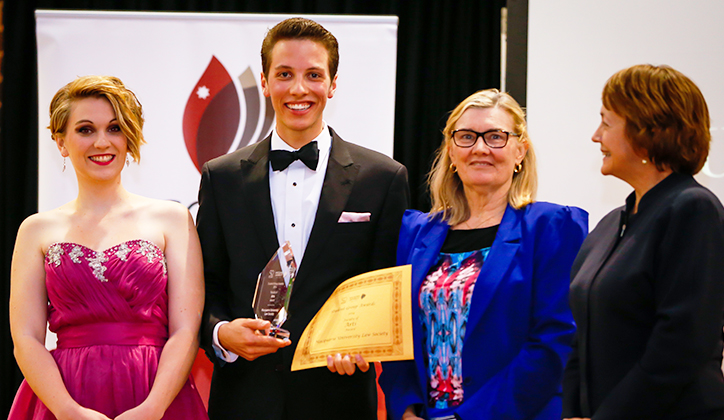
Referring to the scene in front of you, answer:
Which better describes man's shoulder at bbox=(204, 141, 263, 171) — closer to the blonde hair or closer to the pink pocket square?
the pink pocket square

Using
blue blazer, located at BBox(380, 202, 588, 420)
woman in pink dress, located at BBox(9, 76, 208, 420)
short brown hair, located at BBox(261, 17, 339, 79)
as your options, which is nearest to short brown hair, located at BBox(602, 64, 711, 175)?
blue blazer, located at BBox(380, 202, 588, 420)

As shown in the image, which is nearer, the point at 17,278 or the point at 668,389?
the point at 668,389

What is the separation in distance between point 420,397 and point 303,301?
51cm

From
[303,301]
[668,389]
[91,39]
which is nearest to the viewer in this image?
[668,389]

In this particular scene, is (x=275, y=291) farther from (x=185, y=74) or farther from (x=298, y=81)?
(x=185, y=74)

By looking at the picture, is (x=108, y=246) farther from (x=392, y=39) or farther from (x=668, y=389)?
(x=392, y=39)

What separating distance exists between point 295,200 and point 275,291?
17.6 inches

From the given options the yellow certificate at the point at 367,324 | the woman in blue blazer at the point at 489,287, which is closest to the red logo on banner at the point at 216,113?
the woman in blue blazer at the point at 489,287

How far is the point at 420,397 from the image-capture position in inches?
81.0

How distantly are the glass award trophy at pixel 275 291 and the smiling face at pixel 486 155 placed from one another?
653 millimetres

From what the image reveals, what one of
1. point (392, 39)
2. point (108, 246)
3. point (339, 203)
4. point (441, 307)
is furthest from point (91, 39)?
point (441, 307)

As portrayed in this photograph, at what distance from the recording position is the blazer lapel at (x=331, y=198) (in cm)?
223

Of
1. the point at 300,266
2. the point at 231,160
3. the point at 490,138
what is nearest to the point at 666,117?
the point at 490,138

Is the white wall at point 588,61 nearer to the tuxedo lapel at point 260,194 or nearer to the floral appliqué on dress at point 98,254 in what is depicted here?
the tuxedo lapel at point 260,194
